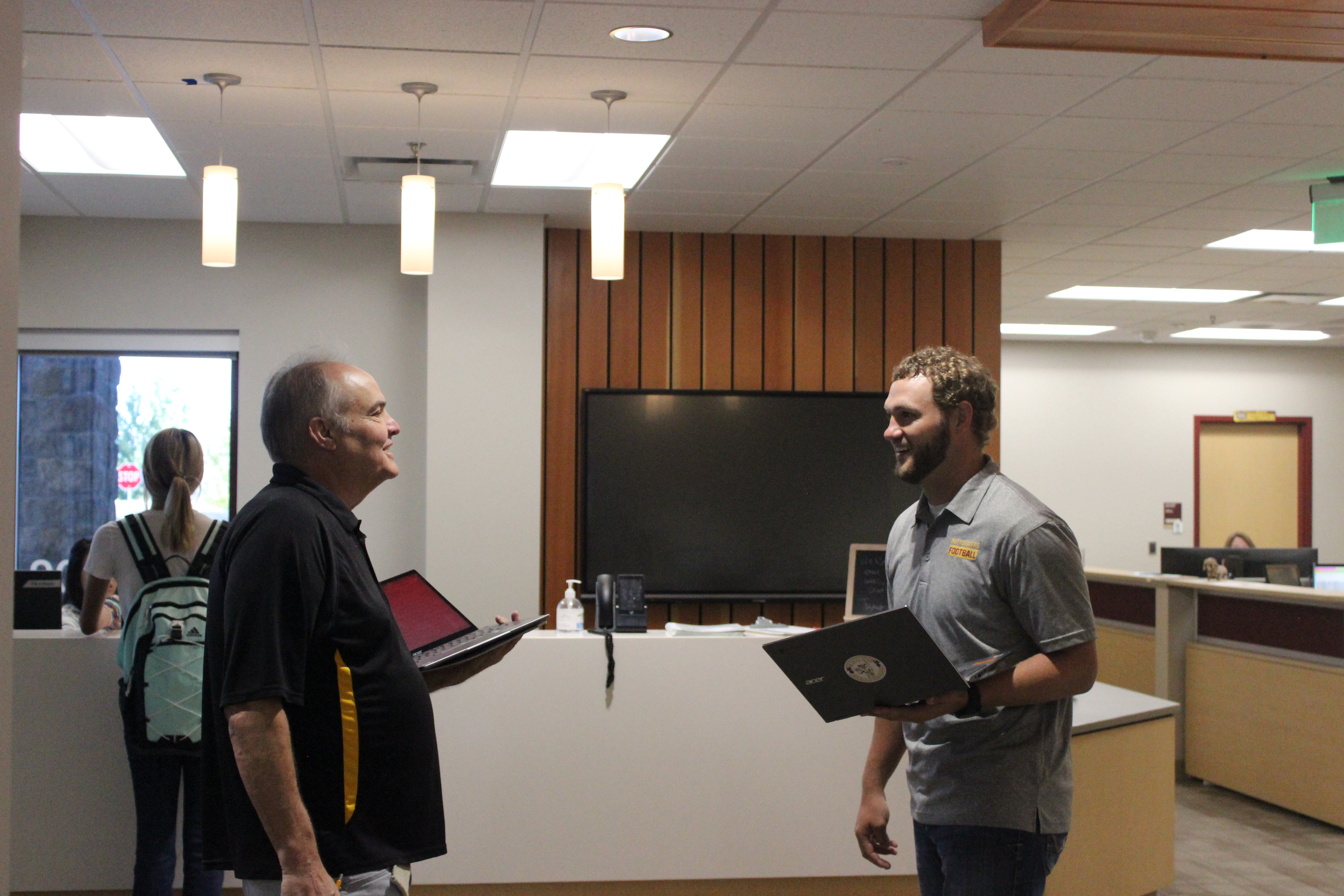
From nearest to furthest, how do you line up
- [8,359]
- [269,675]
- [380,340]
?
1. [8,359]
2. [269,675]
3. [380,340]

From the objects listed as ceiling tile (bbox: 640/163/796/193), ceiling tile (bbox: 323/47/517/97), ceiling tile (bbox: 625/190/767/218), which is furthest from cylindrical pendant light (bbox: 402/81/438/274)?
ceiling tile (bbox: 625/190/767/218)

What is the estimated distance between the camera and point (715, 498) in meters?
6.52

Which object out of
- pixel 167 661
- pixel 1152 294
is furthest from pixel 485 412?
pixel 1152 294

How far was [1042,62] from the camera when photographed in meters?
3.85

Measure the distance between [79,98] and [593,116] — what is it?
6.24 ft

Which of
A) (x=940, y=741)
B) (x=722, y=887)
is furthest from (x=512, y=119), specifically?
(x=940, y=741)

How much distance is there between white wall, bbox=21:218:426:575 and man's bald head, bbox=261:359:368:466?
4481 mm

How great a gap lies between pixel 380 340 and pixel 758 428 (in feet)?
7.10

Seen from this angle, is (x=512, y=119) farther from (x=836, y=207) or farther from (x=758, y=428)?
(x=758, y=428)

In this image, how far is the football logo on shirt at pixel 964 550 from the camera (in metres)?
2.08

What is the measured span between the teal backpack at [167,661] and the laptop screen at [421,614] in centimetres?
133

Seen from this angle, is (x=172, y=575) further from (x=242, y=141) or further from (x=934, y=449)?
(x=934, y=449)

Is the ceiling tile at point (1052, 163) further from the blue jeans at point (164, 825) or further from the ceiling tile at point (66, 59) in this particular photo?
the blue jeans at point (164, 825)

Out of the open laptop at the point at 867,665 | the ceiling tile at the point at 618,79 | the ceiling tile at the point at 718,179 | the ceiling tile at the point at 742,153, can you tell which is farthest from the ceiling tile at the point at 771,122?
the open laptop at the point at 867,665
